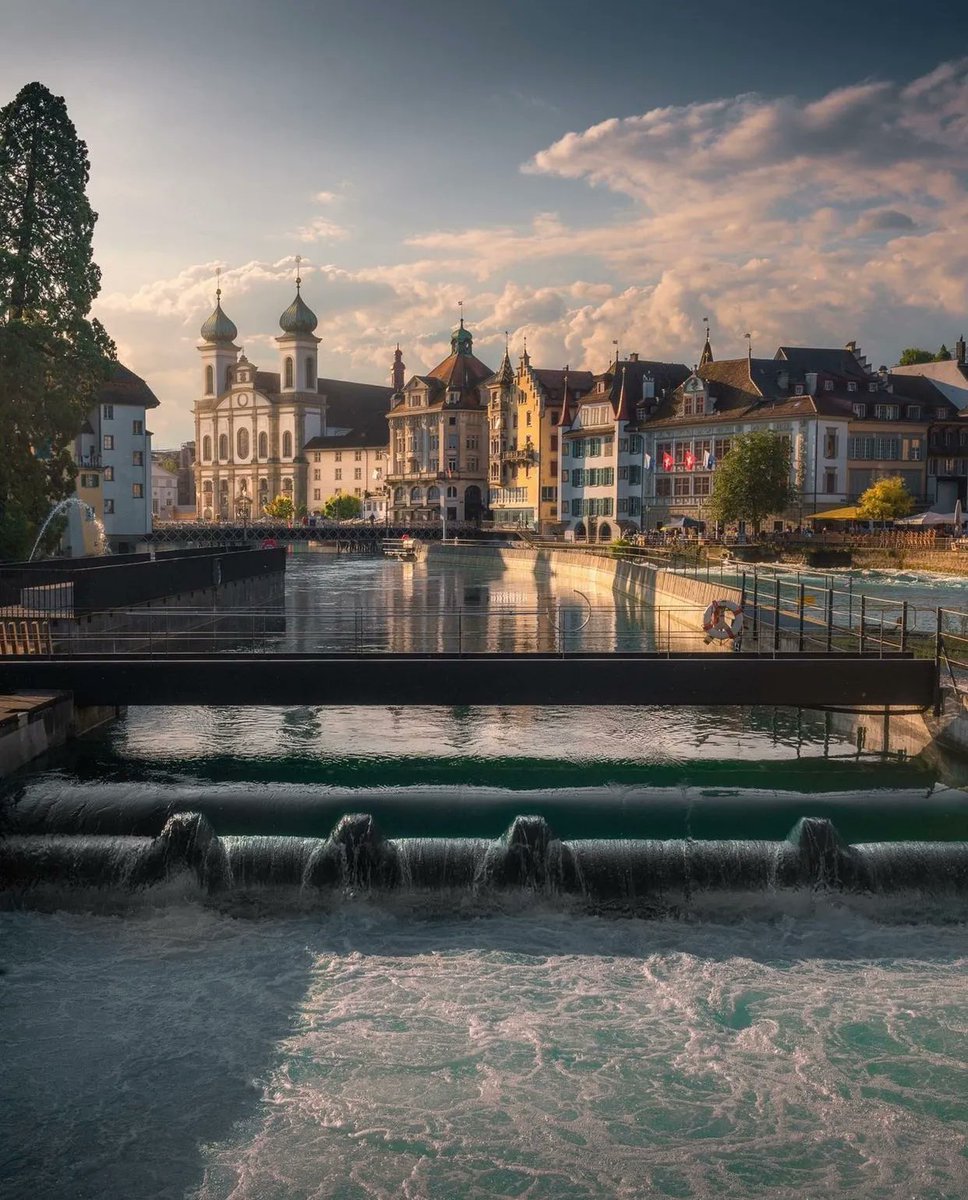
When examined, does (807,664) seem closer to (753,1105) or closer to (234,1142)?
(753,1105)

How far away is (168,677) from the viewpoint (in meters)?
26.6

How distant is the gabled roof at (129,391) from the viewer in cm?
10344

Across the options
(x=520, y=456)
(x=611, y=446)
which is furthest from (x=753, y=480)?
(x=520, y=456)

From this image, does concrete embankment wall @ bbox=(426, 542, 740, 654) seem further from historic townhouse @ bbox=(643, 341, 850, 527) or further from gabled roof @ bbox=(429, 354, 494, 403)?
gabled roof @ bbox=(429, 354, 494, 403)

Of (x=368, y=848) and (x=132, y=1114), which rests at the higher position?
(x=368, y=848)

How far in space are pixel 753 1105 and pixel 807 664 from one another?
13926 mm

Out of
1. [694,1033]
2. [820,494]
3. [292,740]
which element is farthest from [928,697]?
[820,494]

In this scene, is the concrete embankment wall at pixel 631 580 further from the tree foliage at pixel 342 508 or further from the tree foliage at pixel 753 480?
the tree foliage at pixel 342 508

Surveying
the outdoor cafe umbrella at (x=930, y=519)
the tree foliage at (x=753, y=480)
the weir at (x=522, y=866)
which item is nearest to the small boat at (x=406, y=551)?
the tree foliage at (x=753, y=480)

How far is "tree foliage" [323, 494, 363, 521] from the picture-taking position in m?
189

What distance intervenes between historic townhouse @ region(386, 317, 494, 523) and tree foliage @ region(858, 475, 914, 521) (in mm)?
73012

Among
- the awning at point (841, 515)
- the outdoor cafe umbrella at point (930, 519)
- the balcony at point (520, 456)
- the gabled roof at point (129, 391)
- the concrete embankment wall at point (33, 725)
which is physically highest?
the gabled roof at point (129, 391)

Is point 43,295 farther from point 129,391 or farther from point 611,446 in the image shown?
point 611,446

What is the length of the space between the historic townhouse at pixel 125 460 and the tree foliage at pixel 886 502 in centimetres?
6076
